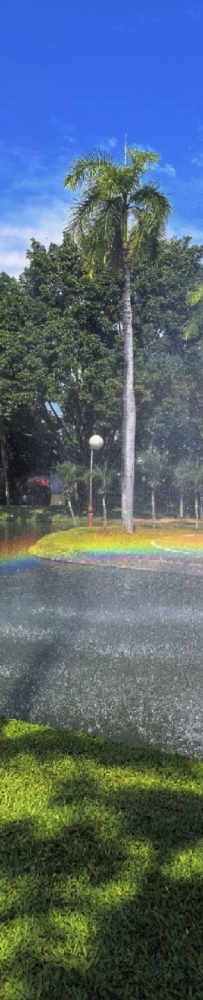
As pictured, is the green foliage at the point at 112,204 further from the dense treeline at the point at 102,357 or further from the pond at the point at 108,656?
the pond at the point at 108,656

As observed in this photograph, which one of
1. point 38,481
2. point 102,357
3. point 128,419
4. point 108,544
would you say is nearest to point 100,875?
point 108,544

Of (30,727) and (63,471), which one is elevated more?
(63,471)

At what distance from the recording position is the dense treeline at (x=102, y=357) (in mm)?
26562

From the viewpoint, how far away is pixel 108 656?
553cm

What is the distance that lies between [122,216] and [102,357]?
9.76 meters

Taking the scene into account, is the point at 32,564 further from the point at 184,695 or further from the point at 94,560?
the point at 184,695

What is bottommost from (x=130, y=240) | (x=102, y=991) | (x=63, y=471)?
(x=102, y=991)

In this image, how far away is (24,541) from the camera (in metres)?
16.9

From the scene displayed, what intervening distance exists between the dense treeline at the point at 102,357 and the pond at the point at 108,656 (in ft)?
57.1

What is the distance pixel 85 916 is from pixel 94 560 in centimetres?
1046

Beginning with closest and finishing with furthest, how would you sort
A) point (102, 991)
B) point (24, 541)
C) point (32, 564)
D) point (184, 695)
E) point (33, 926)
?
point (102, 991) < point (33, 926) < point (184, 695) < point (32, 564) < point (24, 541)

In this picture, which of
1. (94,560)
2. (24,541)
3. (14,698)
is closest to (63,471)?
(24,541)

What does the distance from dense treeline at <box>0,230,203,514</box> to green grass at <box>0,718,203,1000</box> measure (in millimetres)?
23529

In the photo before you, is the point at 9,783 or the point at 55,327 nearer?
the point at 9,783
